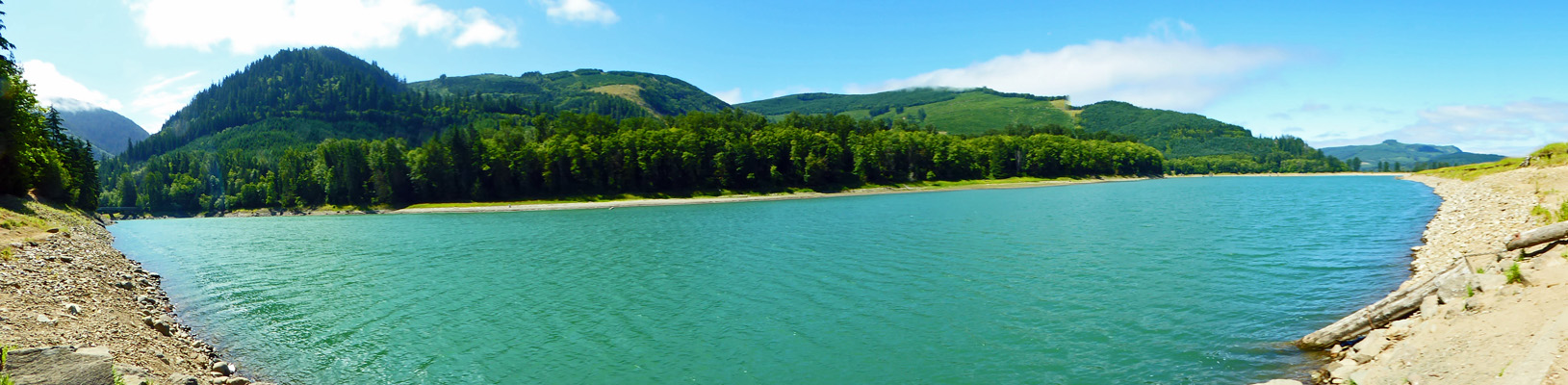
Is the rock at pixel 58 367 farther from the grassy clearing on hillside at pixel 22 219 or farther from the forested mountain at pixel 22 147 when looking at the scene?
the forested mountain at pixel 22 147

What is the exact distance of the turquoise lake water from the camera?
725 inches

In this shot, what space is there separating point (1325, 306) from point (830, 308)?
1711 cm

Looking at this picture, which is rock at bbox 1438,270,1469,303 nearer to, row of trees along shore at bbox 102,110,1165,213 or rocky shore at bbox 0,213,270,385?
rocky shore at bbox 0,213,270,385

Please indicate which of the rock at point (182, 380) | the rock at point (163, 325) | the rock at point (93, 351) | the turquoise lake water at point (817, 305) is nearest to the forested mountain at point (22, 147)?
the turquoise lake water at point (817, 305)

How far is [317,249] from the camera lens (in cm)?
5600

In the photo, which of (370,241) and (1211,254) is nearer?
(1211,254)

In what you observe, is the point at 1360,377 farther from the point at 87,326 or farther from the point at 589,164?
the point at 589,164

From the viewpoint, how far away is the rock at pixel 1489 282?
16.3m

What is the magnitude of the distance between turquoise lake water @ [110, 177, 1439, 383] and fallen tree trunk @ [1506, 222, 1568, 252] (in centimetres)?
404

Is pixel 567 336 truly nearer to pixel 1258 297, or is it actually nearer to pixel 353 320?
pixel 353 320

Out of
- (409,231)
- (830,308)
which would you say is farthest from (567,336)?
(409,231)

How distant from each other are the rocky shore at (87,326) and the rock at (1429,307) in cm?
2891

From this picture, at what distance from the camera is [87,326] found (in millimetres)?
18703

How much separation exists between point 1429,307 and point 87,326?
122ft
